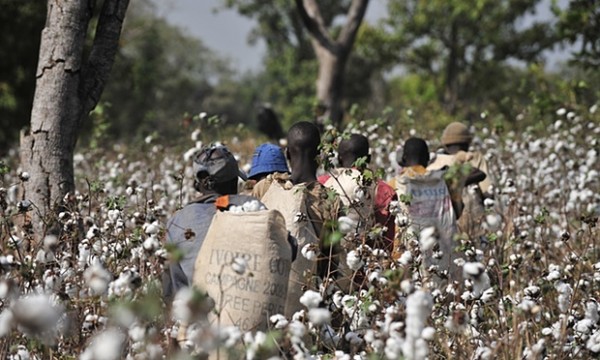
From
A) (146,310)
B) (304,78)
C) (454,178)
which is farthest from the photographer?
(304,78)

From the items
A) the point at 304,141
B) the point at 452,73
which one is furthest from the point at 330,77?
the point at 452,73

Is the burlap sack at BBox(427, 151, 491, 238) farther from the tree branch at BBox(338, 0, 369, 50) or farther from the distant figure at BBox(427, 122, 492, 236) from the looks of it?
the tree branch at BBox(338, 0, 369, 50)

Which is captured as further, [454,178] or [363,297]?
[363,297]

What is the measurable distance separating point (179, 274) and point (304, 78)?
104 ft

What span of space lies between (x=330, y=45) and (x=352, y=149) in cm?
750

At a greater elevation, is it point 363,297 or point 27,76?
point 27,76

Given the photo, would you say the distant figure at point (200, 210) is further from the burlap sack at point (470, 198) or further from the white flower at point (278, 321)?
the burlap sack at point (470, 198)

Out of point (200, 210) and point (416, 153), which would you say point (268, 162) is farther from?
point (416, 153)

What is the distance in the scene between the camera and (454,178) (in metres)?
2.85

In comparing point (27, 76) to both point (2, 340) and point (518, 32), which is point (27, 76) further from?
point (518, 32)

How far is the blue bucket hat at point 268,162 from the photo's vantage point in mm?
4480

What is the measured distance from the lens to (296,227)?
3889 millimetres

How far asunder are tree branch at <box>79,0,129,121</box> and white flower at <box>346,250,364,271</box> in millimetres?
2682

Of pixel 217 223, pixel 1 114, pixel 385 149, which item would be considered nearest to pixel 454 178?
pixel 217 223
